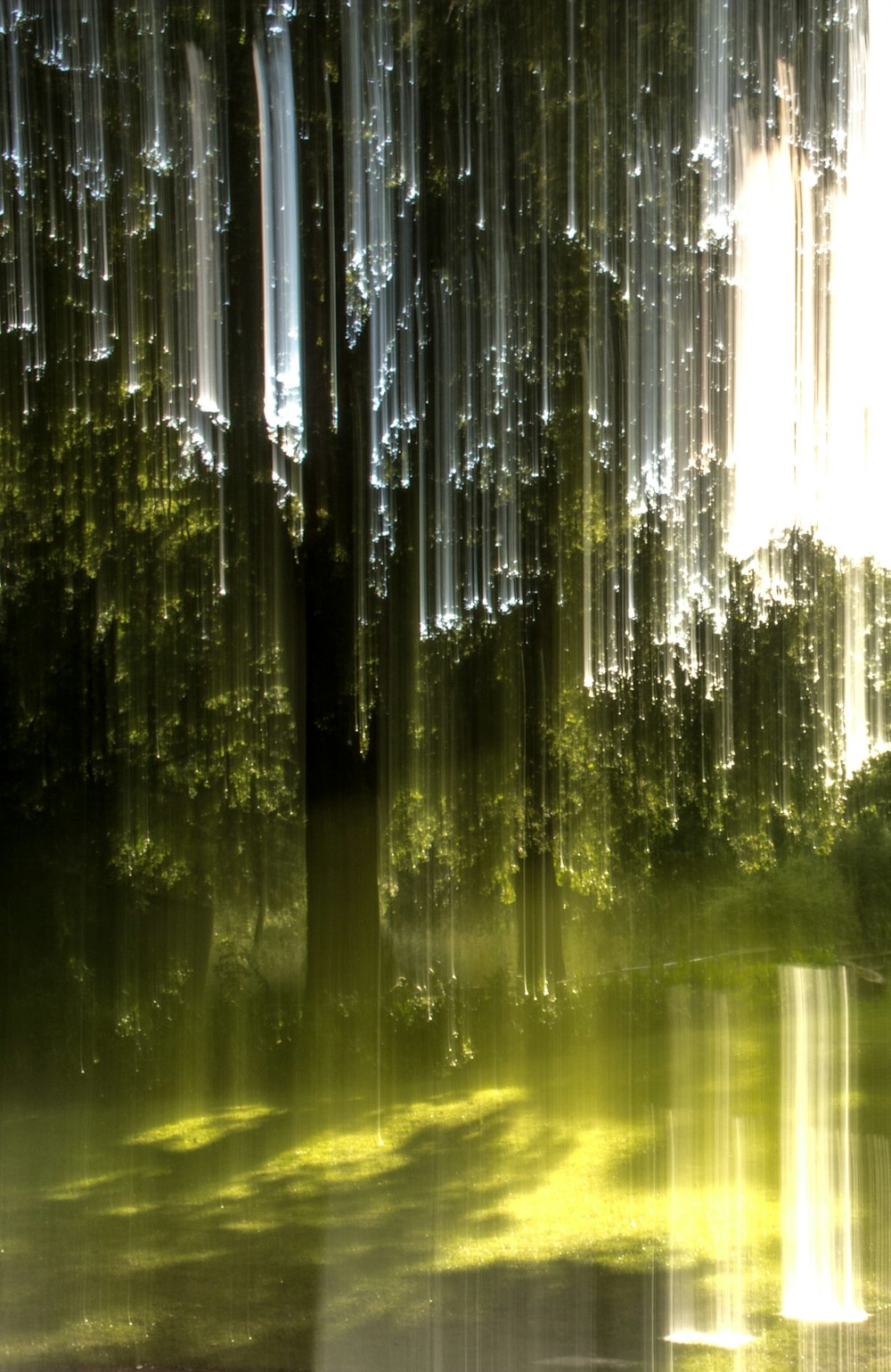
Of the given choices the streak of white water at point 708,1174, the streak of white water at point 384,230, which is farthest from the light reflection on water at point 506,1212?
the streak of white water at point 384,230

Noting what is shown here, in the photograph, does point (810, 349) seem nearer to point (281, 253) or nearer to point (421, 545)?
point (421, 545)

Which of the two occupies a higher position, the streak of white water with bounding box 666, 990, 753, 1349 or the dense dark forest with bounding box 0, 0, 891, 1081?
the dense dark forest with bounding box 0, 0, 891, 1081

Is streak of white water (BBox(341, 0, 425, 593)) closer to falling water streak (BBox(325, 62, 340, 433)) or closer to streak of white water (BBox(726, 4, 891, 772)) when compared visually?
falling water streak (BBox(325, 62, 340, 433))

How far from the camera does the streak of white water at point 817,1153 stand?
1.66 meters

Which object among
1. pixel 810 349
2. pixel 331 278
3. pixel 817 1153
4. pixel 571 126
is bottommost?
pixel 817 1153

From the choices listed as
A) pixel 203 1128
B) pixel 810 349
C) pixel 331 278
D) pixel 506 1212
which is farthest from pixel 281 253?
pixel 506 1212

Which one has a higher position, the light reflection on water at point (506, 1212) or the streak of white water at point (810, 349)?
the streak of white water at point (810, 349)

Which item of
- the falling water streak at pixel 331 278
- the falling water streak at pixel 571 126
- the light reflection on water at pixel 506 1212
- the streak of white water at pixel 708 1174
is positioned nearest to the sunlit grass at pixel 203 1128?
the light reflection on water at pixel 506 1212

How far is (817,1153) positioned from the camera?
5.49 feet

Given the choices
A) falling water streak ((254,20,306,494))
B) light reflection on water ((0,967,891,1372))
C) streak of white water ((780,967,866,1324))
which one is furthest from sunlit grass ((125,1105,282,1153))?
falling water streak ((254,20,306,494))

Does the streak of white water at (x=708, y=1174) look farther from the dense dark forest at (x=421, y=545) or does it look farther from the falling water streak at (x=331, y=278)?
the falling water streak at (x=331, y=278)

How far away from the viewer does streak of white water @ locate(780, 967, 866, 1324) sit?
1.66 metres

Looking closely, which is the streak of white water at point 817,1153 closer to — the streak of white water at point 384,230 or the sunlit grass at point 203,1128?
the sunlit grass at point 203,1128

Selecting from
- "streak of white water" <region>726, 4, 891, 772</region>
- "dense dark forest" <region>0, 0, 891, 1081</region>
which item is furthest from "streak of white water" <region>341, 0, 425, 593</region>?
"streak of white water" <region>726, 4, 891, 772</region>
